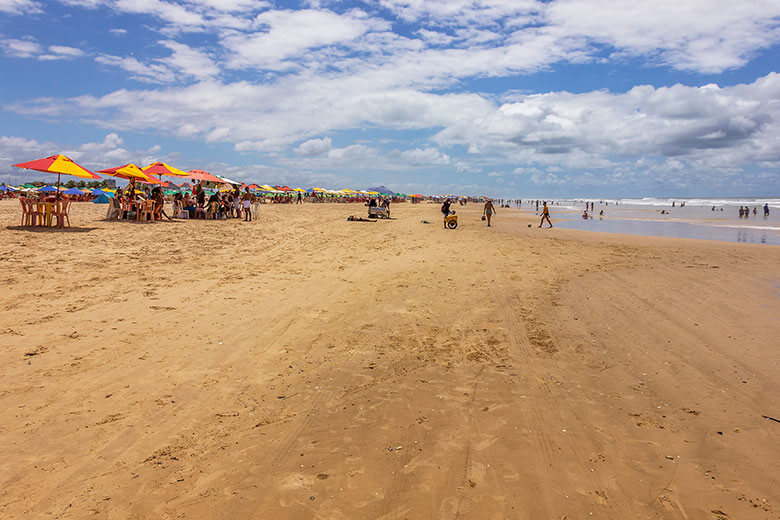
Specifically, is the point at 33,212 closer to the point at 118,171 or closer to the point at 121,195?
the point at 118,171

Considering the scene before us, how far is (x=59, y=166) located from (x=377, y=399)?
15.7 m

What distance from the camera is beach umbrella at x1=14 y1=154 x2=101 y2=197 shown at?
1408 cm

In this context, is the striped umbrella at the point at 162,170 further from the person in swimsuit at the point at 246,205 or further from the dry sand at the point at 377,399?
the dry sand at the point at 377,399

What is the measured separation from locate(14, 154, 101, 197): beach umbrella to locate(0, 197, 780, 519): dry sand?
7.45 m

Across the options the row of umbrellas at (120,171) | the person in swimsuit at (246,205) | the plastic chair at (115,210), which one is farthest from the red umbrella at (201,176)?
the plastic chair at (115,210)

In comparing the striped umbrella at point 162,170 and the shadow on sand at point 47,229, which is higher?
the striped umbrella at point 162,170

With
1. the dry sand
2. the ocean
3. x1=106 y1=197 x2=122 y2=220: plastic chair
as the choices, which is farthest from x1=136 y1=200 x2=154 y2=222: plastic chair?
the ocean

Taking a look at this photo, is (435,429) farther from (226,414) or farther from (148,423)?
(148,423)

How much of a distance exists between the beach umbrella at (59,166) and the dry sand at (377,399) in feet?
24.4

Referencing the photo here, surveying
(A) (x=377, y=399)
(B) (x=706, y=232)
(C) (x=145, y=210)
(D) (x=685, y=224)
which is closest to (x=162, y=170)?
(C) (x=145, y=210)

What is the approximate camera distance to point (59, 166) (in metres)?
14.5

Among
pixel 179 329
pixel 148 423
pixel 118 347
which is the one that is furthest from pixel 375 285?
pixel 148 423

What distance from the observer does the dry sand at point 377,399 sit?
2771 mm

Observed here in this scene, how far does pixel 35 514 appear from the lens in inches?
97.8
